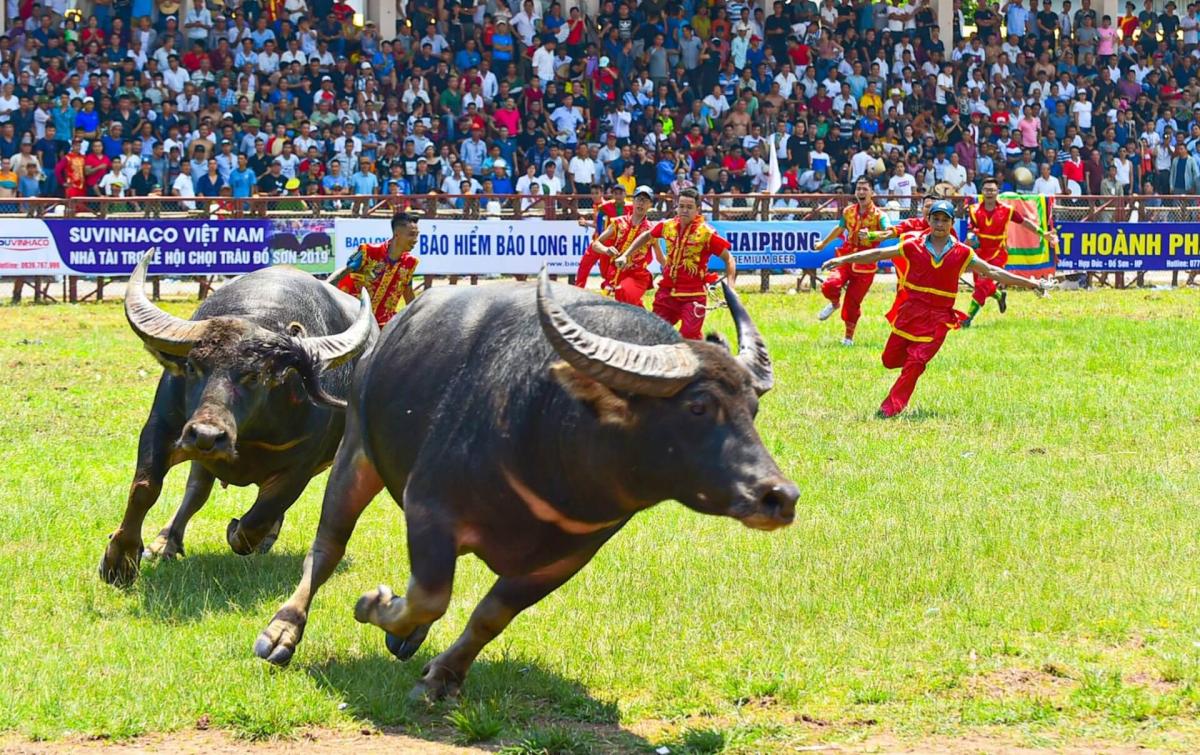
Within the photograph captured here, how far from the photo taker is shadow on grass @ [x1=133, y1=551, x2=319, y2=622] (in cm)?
718

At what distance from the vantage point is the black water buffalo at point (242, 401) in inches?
281

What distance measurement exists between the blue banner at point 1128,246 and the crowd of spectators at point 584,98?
267 centimetres

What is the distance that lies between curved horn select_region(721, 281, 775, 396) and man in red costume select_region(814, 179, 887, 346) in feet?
37.1

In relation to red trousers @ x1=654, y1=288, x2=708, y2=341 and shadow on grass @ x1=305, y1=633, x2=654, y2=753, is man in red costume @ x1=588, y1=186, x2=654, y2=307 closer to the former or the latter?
red trousers @ x1=654, y1=288, x2=708, y2=341

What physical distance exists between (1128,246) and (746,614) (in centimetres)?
2116

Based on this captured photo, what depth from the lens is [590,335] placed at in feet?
16.7

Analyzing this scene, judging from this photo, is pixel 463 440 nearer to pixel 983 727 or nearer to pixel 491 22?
pixel 983 727

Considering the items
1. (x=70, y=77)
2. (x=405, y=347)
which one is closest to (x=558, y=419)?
(x=405, y=347)

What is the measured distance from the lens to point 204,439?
6637 mm

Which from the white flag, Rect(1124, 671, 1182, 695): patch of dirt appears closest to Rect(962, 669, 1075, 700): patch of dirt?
Rect(1124, 671, 1182, 695): patch of dirt

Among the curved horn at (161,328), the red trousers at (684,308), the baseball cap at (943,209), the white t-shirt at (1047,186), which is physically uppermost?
the baseball cap at (943,209)

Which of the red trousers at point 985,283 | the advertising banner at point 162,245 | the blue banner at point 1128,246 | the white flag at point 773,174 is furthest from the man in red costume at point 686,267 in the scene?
the blue banner at point 1128,246

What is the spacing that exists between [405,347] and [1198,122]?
3146 centimetres

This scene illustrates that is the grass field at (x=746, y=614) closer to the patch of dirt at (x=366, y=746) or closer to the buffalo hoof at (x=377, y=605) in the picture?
the patch of dirt at (x=366, y=746)
